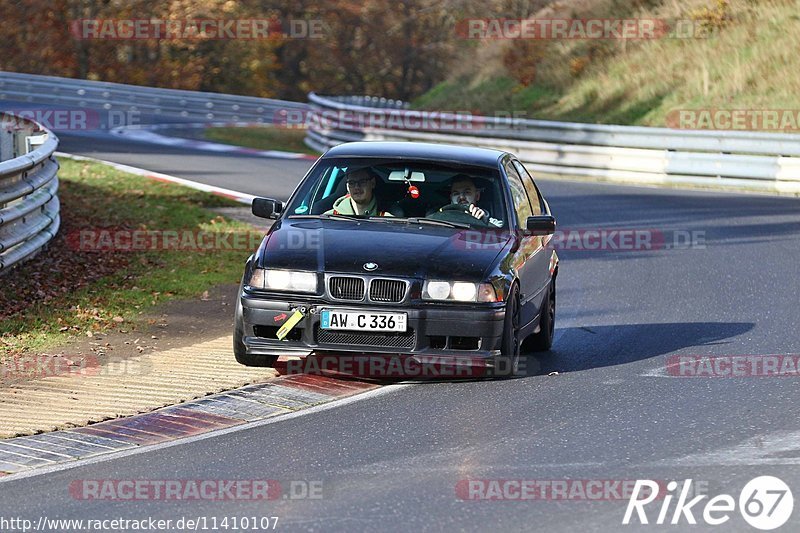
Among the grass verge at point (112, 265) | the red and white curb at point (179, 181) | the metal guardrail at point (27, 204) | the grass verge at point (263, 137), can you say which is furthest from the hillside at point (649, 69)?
the metal guardrail at point (27, 204)

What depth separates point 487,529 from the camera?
5.97 meters

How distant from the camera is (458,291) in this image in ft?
29.9

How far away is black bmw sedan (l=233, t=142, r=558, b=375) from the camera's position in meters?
9.04

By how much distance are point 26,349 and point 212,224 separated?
7.48 meters

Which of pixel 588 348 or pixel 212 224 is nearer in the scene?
pixel 588 348

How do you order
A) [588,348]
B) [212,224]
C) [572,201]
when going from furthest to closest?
[572,201]
[212,224]
[588,348]

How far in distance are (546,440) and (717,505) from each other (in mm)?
1532

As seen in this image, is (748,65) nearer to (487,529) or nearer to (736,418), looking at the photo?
(736,418)

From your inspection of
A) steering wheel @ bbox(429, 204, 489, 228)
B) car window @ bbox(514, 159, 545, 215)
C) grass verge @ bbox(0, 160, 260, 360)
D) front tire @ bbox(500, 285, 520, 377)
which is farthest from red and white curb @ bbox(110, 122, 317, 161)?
front tire @ bbox(500, 285, 520, 377)

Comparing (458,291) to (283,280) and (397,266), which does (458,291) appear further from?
(283,280)

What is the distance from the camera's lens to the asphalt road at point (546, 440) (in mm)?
6309

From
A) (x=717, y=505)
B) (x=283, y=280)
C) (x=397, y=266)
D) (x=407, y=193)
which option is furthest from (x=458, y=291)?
(x=717, y=505)

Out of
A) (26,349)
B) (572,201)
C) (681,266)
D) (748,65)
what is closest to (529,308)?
(26,349)

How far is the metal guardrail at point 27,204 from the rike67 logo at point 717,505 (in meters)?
7.37
